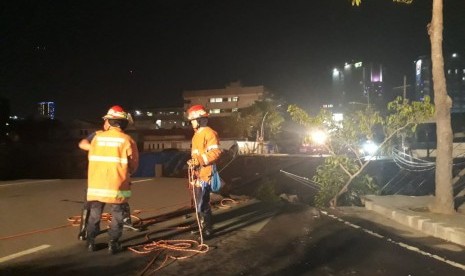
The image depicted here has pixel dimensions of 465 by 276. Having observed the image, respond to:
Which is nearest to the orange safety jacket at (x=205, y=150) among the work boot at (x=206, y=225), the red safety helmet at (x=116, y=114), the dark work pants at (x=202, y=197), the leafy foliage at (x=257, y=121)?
the dark work pants at (x=202, y=197)

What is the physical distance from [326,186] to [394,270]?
7930 mm

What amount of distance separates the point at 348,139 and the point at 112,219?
361 inches

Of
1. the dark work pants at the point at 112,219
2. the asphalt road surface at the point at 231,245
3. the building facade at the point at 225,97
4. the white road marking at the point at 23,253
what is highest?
the building facade at the point at 225,97

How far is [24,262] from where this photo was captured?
5.42 meters

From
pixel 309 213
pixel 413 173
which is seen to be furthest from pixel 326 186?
pixel 413 173

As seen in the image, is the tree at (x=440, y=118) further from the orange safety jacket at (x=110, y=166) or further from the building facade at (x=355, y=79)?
the building facade at (x=355, y=79)

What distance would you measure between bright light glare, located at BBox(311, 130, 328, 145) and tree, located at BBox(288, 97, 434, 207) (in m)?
0.12

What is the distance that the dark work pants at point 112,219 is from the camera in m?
5.91

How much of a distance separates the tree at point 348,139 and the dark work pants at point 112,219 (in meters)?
8.11

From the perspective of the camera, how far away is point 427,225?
332 inches

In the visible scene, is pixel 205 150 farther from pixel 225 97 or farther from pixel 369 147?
pixel 225 97

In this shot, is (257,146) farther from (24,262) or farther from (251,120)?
(24,262)

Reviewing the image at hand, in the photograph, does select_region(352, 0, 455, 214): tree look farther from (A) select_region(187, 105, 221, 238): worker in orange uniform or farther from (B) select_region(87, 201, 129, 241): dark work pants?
(B) select_region(87, 201, 129, 241): dark work pants

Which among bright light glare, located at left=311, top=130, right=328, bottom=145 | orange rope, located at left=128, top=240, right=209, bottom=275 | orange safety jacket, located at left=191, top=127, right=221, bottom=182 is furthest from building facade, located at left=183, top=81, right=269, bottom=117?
orange rope, located at left=128, top=240, right=209, bottom=275
